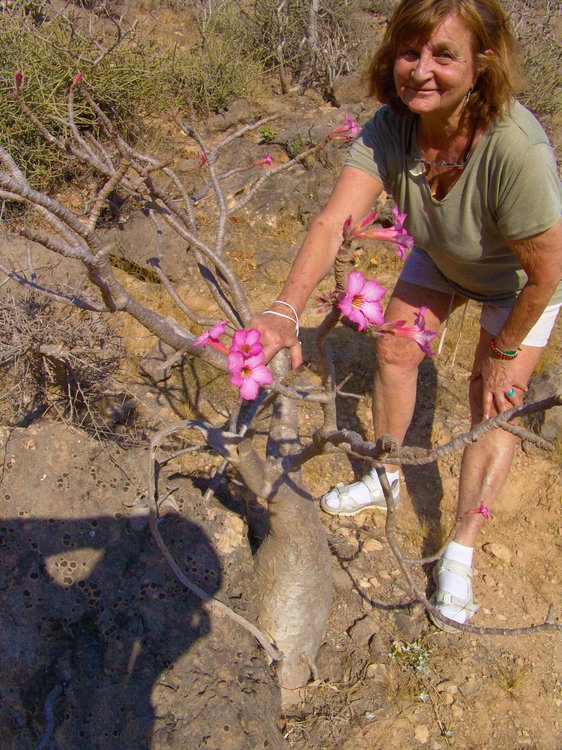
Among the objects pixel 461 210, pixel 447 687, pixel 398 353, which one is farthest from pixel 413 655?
pixel 461 210

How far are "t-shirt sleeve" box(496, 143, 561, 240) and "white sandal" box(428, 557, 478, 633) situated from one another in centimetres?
126

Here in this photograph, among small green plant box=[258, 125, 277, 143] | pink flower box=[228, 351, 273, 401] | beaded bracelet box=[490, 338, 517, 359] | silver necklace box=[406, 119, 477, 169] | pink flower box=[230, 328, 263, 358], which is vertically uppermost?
silver necklace box=[406, 119, 477, 169]

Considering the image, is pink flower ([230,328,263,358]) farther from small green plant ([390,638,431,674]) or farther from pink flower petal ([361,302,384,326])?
small green plant ([390,638,431,674])

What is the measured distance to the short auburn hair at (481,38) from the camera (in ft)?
4.73

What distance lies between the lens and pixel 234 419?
2.01 m

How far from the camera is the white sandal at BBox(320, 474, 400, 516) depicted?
2500mm

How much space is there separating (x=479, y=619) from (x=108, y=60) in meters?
5.65

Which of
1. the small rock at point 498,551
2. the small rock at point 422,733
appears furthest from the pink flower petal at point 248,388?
the small rock at point 498,551

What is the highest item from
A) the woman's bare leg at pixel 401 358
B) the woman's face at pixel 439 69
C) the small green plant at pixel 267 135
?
the woman's face at pixel 439 69

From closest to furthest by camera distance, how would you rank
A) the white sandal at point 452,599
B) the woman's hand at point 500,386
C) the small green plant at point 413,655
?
the woman's hand at point 500,386
the small green plant at point 413,655
the white sandal at point 452,599

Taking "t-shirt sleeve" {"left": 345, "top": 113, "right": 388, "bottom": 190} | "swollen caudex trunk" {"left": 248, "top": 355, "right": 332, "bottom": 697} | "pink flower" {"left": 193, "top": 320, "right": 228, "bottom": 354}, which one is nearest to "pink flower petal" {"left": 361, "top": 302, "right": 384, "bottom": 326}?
"pink flower" {"left": 193, "top": 320, "right": 228, "bottom": 354}

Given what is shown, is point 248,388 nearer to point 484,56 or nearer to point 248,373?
point 248,373

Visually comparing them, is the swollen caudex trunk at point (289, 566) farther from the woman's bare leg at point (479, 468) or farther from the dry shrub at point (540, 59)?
the dry shrub at point (540, 59)

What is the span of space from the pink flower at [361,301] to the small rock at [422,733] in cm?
152
